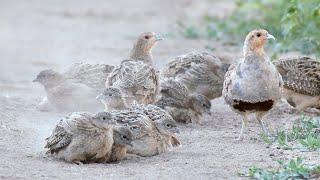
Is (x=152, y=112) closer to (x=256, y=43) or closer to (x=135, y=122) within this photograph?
(x=135, y=122)

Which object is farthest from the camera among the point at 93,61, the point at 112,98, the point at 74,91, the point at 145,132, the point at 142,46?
the point at 93,61

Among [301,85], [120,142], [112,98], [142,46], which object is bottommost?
[120,142]

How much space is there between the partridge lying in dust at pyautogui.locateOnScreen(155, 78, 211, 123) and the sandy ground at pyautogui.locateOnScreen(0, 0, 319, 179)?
182 mm

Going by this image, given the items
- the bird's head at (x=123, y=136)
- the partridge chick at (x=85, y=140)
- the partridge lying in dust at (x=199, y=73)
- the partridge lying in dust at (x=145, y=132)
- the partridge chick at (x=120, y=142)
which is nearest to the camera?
the partridge chick at (x=85, y=140)

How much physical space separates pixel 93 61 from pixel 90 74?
336 cm

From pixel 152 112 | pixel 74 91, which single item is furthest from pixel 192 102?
pixel 152 112

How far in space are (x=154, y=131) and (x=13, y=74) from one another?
588 cm

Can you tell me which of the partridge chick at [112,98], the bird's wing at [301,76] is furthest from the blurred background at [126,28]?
the partridge chick at [112,98]

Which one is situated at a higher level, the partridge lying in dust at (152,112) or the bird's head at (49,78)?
the bird's head at (49,78)

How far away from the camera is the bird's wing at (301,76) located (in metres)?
12.8

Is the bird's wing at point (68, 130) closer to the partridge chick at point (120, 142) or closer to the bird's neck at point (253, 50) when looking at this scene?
the partridge chick at point (120, 142)

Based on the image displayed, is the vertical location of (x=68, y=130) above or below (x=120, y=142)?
above

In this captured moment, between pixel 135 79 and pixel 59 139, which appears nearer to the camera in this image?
pixel 59 139

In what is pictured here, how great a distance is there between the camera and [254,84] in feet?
35.3
